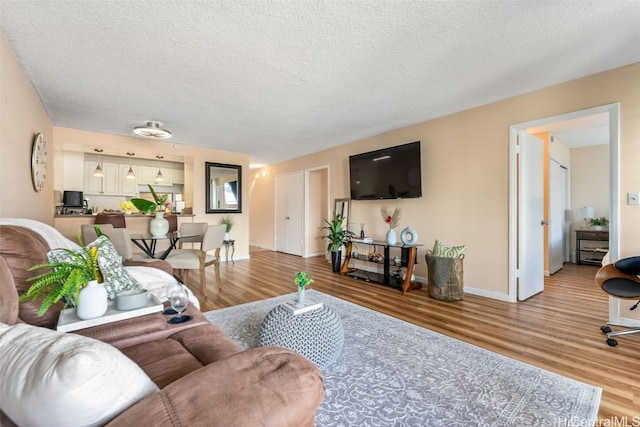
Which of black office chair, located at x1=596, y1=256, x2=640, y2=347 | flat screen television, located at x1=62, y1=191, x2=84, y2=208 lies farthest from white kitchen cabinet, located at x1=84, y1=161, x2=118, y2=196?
black office chair, located at x1=596, y1=256, x2=640, y2=347

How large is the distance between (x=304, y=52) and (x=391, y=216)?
300 cm

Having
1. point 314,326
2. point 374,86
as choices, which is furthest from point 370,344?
point 374,86

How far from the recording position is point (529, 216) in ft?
11.1

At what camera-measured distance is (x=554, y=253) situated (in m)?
4.81

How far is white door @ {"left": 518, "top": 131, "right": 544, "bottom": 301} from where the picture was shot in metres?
3.29

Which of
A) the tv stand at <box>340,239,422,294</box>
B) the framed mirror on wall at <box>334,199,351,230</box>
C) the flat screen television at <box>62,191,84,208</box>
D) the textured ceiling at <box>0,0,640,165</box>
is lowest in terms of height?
the tv stand at <box>340,239,422,294</box>

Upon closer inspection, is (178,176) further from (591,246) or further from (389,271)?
A: (591,246)

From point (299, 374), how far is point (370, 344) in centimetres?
170

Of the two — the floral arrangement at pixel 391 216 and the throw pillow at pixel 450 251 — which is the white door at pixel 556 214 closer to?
the throw pillow at pixel 450 251

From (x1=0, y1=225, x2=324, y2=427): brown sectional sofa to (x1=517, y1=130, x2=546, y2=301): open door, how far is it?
3.46 meters

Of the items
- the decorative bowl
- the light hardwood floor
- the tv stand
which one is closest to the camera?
the decorative bowl

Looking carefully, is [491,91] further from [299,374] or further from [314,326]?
[299,374]

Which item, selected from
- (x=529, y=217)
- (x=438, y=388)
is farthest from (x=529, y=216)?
(x=438, y=388)

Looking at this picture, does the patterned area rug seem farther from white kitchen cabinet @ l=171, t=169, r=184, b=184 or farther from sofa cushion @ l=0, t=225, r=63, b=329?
white kitchen cabinet @ l=171, t=169, r=184, b=184
